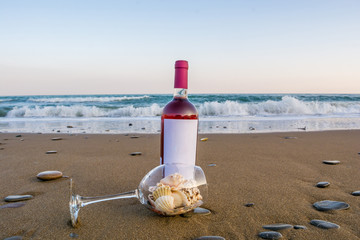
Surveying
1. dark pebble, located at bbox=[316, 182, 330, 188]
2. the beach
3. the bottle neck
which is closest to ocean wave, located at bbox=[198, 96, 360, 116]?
the beach

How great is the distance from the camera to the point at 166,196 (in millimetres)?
1442

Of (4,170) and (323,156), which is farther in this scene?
(323,156)

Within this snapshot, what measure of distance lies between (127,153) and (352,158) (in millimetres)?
2789

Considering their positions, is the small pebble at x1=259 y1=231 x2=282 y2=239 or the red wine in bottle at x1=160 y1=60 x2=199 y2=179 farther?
the red wine in bottle at x1=160 y1=60 x2=199 y2=179

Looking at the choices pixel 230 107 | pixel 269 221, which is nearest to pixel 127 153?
pixel 269 221

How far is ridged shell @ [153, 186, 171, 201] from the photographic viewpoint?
4.75 ft

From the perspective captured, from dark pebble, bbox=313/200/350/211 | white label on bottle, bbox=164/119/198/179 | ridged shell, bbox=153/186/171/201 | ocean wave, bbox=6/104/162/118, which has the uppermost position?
white label on bottle, bbox=164/119/198/179

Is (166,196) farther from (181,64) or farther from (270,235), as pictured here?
(181,64)

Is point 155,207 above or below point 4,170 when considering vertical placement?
above

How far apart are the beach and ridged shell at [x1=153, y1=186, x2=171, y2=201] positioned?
19cm

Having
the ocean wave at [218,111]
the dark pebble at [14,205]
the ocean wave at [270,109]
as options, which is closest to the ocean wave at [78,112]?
the ocean wave at [218,111]

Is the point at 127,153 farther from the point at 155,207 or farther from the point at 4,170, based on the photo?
the point at 155,207

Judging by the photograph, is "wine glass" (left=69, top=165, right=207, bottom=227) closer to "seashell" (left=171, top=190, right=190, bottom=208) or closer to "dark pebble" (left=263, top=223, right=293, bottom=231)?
"seashell" (left=171, top=190, right=190, bottom=208)

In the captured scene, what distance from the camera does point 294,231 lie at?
148 centimetres
